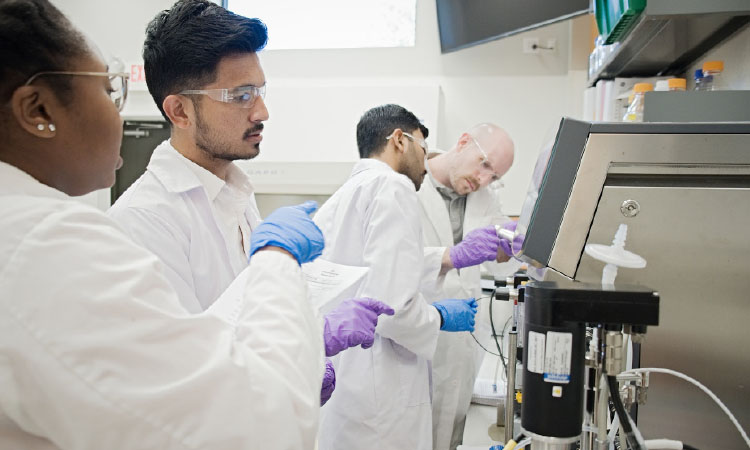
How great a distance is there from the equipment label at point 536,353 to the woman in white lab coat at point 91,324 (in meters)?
0.27

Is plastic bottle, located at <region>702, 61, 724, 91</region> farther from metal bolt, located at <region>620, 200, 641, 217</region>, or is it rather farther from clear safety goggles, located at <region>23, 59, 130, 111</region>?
clear safety goggles, located at <region>23, 59, 130, 111</region>

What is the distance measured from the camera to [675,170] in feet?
3.14

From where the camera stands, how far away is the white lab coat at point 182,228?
112 cm

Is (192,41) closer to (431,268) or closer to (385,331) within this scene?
(385,331)

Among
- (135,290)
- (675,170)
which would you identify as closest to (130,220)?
(135,290)

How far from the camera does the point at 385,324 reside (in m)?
1.68

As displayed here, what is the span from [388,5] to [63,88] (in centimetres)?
330

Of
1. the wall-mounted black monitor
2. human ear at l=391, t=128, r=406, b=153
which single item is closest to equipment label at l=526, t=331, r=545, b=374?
human ear at l=391, t=128, r=406, b=153

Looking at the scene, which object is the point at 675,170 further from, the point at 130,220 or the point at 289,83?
the point at 289,83

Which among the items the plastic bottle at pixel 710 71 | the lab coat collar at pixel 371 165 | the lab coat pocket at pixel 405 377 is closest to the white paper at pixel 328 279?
the lab coat pocket at pixel 405 377

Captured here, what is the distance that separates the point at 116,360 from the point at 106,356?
0.03ft

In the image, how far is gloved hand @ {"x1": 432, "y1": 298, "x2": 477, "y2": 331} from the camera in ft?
6.14

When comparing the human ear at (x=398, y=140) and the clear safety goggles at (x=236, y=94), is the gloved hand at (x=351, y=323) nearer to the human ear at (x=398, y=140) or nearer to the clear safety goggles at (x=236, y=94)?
the clear safety goggles at (x=236, y=94)

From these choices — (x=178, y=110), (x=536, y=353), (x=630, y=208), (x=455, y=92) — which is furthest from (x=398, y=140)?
(x=455, y=92)
